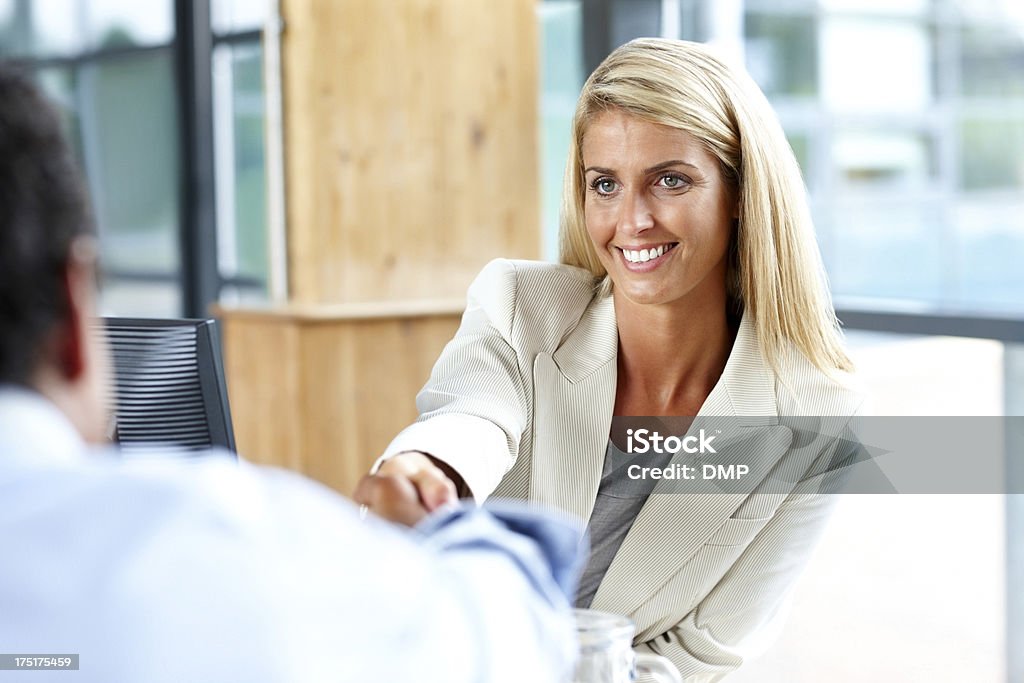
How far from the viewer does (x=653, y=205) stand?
1.62m

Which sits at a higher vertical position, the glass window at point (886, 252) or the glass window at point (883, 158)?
the glass window at point (883, 158)

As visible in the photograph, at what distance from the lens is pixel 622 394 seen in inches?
67.2

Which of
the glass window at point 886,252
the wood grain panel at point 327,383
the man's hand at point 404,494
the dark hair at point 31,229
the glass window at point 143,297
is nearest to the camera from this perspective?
the dark hair at point 31,229

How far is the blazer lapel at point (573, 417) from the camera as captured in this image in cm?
162

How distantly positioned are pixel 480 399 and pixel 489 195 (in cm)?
247

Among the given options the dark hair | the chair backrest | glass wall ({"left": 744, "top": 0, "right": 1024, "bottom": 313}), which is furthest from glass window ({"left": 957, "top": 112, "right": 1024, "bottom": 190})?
the dark hair

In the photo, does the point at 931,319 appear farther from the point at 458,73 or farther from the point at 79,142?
the point at 79,142

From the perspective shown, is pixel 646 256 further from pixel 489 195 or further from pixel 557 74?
pixel 557 74

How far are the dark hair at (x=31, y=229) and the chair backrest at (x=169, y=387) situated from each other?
0.48 m

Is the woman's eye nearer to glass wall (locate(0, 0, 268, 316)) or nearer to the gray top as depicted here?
the gray top

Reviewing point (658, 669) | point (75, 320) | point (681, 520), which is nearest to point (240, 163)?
point (681, 520)

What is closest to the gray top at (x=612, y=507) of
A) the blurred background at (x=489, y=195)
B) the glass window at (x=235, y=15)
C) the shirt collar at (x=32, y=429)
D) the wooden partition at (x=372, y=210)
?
the shirt collar at (x=32, y=429)

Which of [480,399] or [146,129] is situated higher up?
[146,129]

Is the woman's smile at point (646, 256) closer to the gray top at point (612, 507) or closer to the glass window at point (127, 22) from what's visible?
the gray top at point (612, 507)
